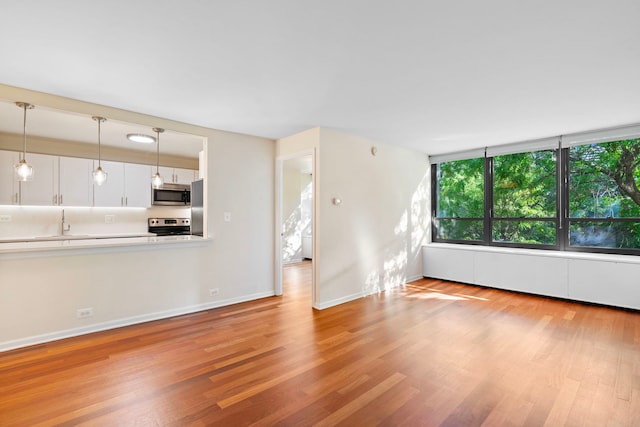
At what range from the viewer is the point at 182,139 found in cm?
473

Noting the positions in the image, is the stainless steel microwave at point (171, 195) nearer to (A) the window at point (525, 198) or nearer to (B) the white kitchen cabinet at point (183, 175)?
(B) the white kitchen cabinet at point (183, 175)

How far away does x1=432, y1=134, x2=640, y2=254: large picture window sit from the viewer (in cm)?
413

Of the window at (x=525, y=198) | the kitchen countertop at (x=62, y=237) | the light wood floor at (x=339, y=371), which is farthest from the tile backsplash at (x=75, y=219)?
the window at (x=525, y=198)

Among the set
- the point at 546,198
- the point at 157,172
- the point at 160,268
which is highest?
the point at 157,172

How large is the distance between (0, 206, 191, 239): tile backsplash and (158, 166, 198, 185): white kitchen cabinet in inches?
24.2

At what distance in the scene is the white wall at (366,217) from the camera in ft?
13.1

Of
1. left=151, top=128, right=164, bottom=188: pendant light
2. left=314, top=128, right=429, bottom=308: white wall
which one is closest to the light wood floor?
left=314, top=128, right=429, bottom=308: white wall

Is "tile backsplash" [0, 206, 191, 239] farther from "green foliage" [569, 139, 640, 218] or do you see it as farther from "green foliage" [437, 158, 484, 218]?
"green foliage" [569, 139, 640, 218]

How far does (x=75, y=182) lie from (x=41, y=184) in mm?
413

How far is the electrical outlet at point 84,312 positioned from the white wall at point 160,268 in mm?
33

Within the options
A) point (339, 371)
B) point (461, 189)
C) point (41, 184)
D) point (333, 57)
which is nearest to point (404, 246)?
point (461, 189)

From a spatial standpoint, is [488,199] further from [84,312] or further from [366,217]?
[84,312]

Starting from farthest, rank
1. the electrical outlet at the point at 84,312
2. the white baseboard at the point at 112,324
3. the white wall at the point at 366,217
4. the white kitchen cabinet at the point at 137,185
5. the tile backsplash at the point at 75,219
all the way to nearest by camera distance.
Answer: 1. the white kitchen cabinet at the point at 137,185
2. the tile backsplash at the point at 75,219
3. the white wall at the point at 366,217
4. the electrical outlet at the point at 84,312
5. the white baseboard at the point at 112,324

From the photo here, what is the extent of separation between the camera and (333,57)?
218cm
